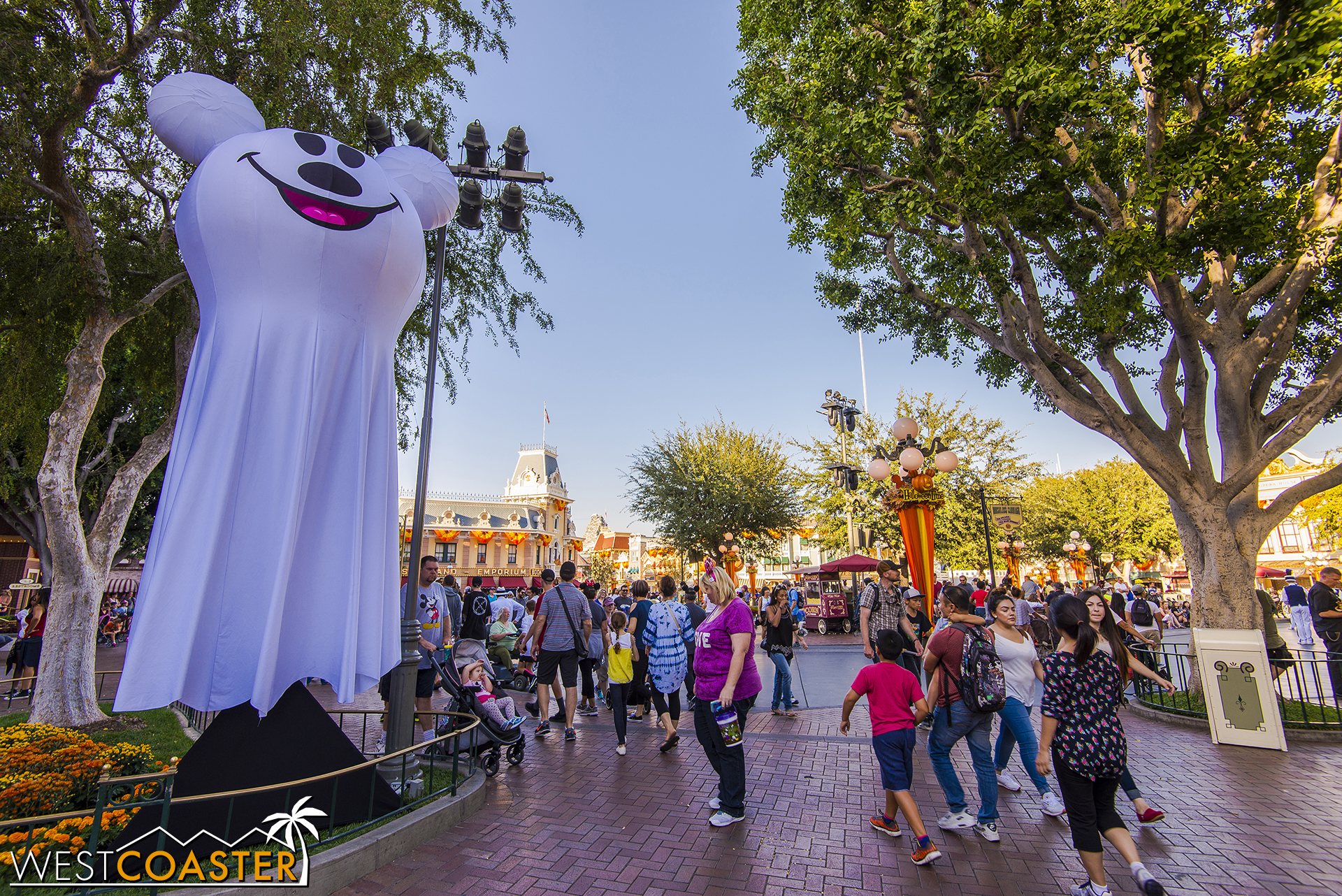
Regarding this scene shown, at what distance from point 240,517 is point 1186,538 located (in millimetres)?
10900

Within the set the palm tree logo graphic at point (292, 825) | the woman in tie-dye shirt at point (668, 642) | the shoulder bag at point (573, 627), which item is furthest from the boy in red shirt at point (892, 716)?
the shoulder bag at point (573, 627)

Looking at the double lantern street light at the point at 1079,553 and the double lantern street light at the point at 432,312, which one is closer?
the double lantern street light at the point at 432,312

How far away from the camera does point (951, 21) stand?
8211 millimetres

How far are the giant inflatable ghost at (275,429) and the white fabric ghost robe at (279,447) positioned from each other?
0.03 feet

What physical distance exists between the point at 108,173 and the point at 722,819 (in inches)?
412

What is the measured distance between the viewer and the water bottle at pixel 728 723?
452cm

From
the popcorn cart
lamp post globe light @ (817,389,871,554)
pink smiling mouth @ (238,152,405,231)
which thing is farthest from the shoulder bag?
the popcorn cart

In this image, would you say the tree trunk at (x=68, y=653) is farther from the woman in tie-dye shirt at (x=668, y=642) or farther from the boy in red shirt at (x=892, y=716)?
the boy in red shirt at (x=892, y=716)

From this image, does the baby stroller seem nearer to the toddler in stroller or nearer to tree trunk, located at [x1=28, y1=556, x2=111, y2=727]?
the toddler in stroller

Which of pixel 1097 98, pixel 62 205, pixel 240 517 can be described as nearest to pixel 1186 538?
pixel 1097 98

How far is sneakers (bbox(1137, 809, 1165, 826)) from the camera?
4.48 m

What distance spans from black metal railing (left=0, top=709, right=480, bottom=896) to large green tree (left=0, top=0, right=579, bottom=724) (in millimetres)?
4220

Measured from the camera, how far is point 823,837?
434 centimetres

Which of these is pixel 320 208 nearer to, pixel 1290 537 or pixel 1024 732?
pixel 1024 732
